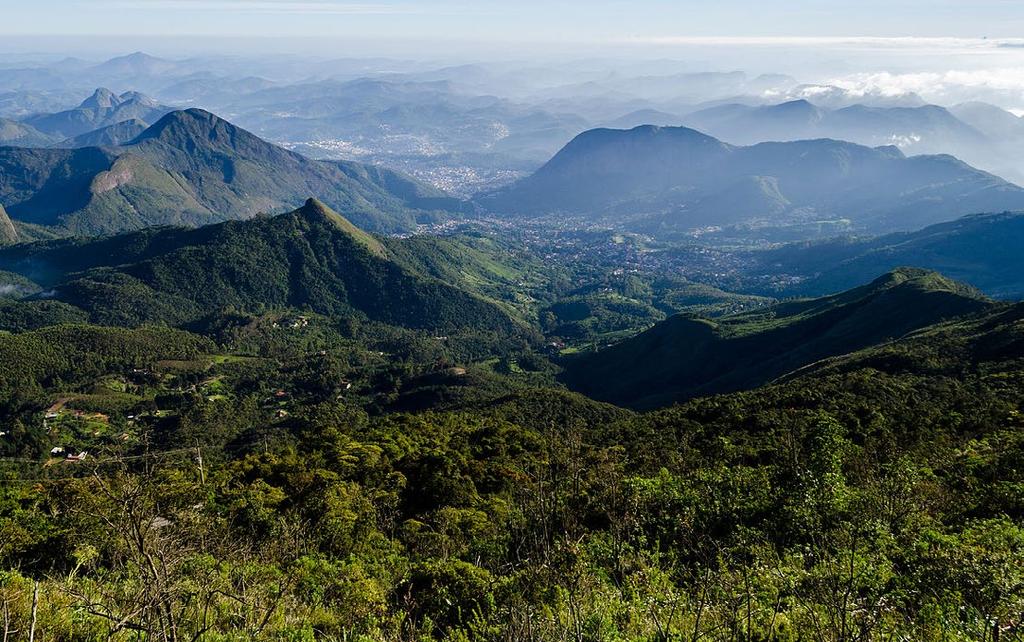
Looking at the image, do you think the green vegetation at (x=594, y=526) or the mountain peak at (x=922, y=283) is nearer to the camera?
the green vegetation at (x=594, y=526)

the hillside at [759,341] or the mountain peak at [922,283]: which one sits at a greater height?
the mountain peak at [922,283]

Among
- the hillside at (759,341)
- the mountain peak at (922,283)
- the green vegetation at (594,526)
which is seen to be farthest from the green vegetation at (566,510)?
the mountain peak at (922,283)

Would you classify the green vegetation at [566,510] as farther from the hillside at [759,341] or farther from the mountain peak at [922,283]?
the mountain peak at [922,283]

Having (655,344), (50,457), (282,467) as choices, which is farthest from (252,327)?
(282,467)

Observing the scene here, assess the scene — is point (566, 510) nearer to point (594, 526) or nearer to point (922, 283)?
point (594, 526)

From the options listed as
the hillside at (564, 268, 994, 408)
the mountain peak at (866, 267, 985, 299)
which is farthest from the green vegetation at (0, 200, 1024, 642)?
the mountain peak at (866, 267, 985, 299)

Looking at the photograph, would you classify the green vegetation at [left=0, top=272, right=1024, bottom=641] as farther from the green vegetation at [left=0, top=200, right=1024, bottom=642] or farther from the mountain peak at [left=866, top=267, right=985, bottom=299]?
the mountain peak at [left=866, top=267, right=985, bottom=299]

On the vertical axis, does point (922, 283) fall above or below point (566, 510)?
below

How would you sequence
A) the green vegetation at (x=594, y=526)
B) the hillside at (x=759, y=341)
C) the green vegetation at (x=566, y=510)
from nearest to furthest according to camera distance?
the green vegetation at (x=594, y=526) < the green vegetation at (x=566, y=510) < the hillside at (x=759, y=341)

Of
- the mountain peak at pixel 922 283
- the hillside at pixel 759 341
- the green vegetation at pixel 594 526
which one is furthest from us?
the mountain peak at pixel 922 283

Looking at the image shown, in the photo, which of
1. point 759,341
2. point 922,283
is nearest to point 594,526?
point 759,341
